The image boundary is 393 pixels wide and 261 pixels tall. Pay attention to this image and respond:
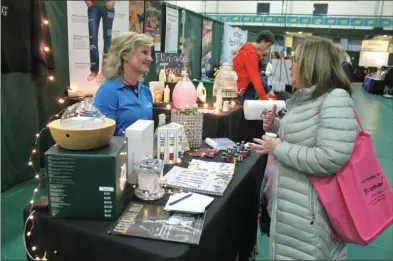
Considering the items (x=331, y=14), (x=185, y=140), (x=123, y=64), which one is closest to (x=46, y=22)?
(x=123, y=64)

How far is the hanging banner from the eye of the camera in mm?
5082

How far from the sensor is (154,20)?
4.68 metres

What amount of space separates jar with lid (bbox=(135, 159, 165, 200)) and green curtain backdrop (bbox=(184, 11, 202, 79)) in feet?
16.1

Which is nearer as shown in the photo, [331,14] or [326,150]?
[326,150]

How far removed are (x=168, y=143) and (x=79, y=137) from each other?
0.64 meters

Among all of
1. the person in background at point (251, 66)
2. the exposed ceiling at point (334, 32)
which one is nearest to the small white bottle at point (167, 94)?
the person in background at point (251, 66)

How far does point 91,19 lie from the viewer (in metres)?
3.54

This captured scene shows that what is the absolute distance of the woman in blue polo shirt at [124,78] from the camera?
196 cm

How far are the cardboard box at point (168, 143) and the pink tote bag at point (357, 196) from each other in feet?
2.23

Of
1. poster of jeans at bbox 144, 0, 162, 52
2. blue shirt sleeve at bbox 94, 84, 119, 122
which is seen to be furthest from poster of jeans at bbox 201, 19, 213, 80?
blue shirt sleeve at bbox 94, 84, 119, 122

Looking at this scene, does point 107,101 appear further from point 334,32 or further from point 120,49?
point 334,32

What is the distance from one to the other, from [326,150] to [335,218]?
0.31m

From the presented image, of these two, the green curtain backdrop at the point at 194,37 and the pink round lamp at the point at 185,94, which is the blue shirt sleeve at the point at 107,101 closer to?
the pink round lamp at the point at 185,94

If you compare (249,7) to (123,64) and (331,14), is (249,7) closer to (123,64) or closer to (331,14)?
(331,14)
